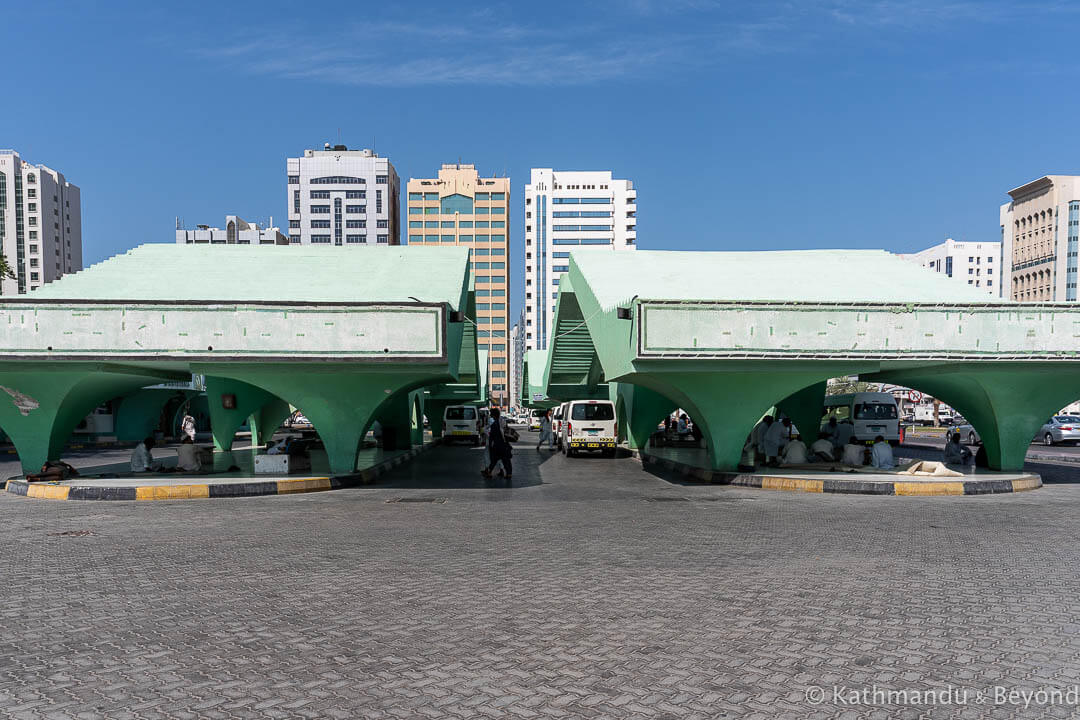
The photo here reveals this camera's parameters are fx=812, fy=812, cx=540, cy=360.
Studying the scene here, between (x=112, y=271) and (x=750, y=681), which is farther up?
(x=112, y=271)

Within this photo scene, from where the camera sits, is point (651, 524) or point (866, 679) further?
point (651, 524)

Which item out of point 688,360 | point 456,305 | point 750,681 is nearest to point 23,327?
point 456,305

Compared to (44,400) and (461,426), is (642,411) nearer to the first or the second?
(461,426)

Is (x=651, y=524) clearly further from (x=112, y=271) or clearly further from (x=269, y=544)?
(x=112, y=271)

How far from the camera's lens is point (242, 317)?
16.3 metres

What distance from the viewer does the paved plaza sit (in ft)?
15.5

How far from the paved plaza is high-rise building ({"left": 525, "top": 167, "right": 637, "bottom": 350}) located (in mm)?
130678

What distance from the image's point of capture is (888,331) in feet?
55.8

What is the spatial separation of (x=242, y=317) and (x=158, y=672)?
12.0 m

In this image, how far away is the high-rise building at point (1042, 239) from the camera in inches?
3730

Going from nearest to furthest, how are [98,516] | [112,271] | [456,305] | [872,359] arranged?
1. [98,516]
2. [872,359]
3. [456,305]
4. [112,271]

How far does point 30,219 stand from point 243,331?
116 m

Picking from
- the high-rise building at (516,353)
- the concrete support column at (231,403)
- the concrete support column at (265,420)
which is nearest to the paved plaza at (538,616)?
the concrete support column at (231,403)

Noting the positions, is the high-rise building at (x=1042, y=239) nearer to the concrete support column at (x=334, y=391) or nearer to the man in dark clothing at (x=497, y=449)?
the man in dark clothing at (x=497, y=449)
